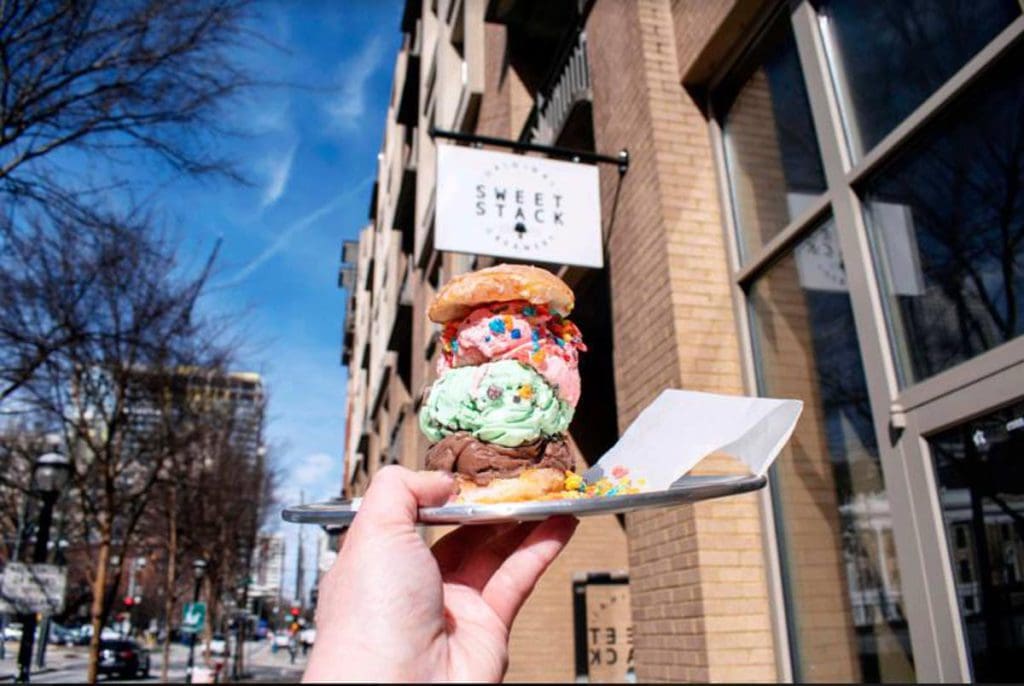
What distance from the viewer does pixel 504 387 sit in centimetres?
222

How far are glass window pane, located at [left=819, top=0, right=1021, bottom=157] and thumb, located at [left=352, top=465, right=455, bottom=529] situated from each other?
10.2ft

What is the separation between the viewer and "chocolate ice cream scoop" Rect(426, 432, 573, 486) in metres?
2.16

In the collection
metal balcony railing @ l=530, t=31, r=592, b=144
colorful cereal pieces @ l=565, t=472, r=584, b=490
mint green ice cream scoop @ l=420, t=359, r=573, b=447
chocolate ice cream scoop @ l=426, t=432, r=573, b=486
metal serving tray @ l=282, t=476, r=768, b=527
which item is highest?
metal balcony railing @ l=530, t=31, r=592, b=144

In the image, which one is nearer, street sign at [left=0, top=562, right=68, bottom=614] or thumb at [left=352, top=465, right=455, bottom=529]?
thumb at [left=352, top=465, right=455, bottom=529]

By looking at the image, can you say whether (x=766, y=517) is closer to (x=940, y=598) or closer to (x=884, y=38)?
(x=940, y=598)

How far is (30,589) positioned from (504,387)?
28.3 feet

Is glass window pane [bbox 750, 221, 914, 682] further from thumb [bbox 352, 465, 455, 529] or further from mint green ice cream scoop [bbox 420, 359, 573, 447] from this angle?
thumb [bbox 352, 465, 455, 529]

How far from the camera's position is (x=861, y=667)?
3676 millimetres

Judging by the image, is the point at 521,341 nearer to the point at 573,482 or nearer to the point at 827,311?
the point at 573,482

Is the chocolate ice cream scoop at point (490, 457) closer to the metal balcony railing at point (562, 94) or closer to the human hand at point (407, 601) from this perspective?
the human hand at point (407, 601)

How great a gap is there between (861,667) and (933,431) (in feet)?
4.42

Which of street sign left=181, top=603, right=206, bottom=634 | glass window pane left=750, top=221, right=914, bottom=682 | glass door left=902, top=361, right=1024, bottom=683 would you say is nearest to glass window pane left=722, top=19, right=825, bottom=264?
glass window pane left=750, top=221, right=914, bottom=682

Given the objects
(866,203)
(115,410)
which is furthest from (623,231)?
(115,410)

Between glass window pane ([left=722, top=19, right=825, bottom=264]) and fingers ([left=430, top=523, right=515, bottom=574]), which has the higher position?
glass window pane ([left=722, top=19, right=825, bottom=264])
